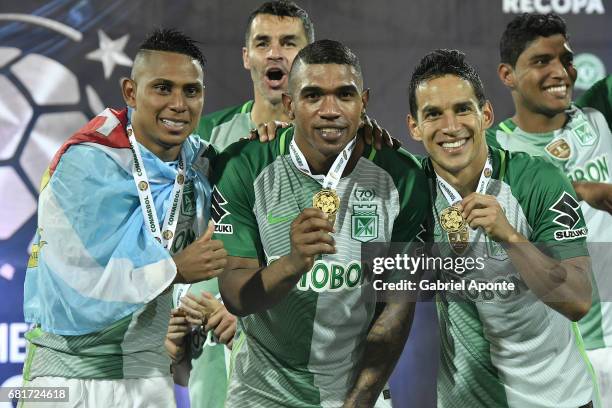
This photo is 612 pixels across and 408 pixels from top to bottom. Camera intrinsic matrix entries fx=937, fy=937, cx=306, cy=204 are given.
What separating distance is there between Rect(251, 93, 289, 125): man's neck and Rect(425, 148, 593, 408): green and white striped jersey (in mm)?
1123

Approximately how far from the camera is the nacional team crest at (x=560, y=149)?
4.23m

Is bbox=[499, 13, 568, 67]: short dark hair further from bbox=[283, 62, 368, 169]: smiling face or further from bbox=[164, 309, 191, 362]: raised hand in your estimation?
bbox=[164, 309, 191, 362]: raised hand

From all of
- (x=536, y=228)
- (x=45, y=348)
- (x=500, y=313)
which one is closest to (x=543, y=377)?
(x=500, y=313)

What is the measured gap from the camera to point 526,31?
4293 mm

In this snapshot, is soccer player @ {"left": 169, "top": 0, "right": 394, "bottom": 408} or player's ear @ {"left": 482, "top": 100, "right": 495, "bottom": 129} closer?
player's ear @ {"left": 482, "top": 100, "right": 495, "bottom": 129}

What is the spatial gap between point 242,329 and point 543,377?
110 cm

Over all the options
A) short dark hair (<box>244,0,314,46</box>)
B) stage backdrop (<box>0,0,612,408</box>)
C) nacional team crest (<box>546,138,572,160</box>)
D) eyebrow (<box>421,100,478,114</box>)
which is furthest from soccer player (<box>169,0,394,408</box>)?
nacional team crest (<box>546,138,572,160</box>)

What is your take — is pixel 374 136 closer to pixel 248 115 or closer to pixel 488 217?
pixel 488 217

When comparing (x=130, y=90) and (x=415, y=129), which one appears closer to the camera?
(x=415, y=129)

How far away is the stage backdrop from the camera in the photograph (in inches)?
184

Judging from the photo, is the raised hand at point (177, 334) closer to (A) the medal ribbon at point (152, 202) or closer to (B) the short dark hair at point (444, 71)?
(A) the medal ribbon at point (152, 202)

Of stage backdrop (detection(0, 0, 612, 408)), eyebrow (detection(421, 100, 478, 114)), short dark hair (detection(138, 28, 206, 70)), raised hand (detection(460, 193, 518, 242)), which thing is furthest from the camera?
stage backdrop (detection(0, 0, 612, 408))

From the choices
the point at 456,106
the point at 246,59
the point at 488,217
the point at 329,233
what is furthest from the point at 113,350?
the point at 246,59

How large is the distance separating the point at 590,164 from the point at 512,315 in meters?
1.21
